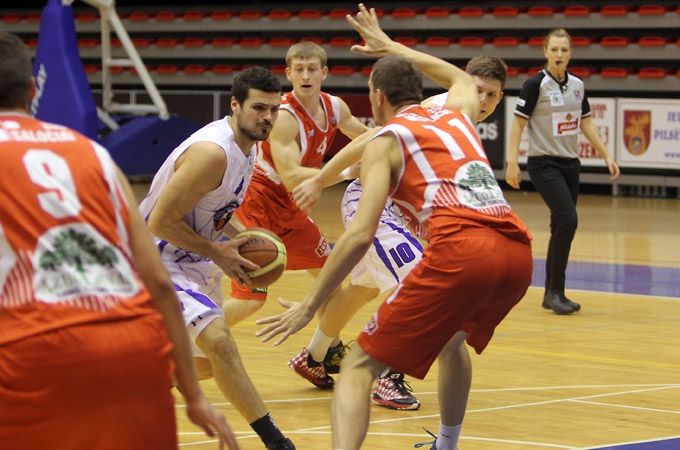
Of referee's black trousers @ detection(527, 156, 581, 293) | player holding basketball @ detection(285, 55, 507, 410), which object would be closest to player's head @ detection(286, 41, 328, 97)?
player holding basketball @ detection(285, 55, 507, 410)

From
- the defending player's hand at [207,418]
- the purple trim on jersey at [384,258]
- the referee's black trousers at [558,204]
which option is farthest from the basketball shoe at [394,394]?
the defending player's hand at [207,418]

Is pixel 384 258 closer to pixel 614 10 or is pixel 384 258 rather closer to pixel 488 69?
pixel 488 69

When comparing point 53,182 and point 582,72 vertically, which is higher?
point 53,182

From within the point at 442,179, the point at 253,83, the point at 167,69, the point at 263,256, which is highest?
the point at 253,83

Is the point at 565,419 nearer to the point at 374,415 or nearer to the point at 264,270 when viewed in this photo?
the point at 374,415

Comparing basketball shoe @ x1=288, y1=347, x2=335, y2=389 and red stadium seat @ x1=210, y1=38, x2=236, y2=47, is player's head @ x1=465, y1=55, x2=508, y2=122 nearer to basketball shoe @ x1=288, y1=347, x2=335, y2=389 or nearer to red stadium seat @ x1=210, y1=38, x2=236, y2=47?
basketball shoe @ x1=288, y1=347, x2=335, y2=389

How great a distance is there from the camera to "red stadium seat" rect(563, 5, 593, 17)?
18281 mm

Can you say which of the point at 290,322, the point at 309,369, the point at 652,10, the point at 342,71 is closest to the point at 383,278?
the point at 309,369

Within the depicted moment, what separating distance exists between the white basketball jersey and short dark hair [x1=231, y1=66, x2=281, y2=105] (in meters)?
0.15

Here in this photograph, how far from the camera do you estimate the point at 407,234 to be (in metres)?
6.52

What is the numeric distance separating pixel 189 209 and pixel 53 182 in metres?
2.34

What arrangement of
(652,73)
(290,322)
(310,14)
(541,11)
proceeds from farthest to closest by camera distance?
(310,14)
(541,11)
(652,73)
(290,322)

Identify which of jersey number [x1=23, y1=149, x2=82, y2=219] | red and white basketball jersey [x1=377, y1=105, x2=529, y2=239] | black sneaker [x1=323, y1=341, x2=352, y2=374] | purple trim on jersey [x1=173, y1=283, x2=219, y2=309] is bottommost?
black sneaker [x1=323, y1=341, x2=352, y2=374]

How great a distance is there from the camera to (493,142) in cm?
1709
